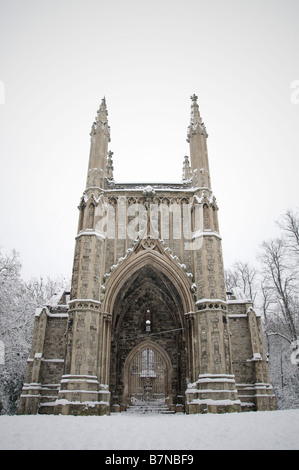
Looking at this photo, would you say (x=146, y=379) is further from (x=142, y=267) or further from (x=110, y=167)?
(x=110, y=167)

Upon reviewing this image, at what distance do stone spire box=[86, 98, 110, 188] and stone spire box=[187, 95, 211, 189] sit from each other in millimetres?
4620

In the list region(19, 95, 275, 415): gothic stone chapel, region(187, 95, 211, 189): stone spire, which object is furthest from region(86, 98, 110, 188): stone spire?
region(187, 95, 211, 189): stone spire

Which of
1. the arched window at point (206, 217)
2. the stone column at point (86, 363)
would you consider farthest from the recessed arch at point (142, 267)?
the arched window at point (206, 217)

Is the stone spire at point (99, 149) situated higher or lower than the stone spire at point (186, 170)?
lower

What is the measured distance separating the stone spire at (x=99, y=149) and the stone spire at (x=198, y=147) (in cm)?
462

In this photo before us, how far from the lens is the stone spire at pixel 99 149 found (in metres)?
16.9

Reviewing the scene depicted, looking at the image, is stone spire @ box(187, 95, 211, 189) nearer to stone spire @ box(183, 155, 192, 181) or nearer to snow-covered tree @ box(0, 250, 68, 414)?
stone spire @ box(183, 155, 192, 181)

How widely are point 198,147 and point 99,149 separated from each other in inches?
205

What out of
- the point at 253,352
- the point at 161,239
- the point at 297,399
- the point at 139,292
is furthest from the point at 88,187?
the point at 297,399

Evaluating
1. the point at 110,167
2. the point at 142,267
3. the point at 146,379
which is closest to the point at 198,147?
the point at 142,267

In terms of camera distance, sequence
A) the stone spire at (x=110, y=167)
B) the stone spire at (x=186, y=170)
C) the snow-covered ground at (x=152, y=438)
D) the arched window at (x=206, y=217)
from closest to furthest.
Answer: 1. the snow-covered ground at (x=152, y=438)
2. the arched window at (x=206, y=217)
3. the stone spire at (x=110, y=167)
4. the stone spire at (x=186, y=170)

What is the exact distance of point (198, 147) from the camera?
59.1 feet

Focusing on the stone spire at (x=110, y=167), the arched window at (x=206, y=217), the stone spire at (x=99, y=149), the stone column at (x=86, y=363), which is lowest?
the stone column at (x=86, y=363)

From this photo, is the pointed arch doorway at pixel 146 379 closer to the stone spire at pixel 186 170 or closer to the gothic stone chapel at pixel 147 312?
the gothic stone chapel at pixel 147 312
